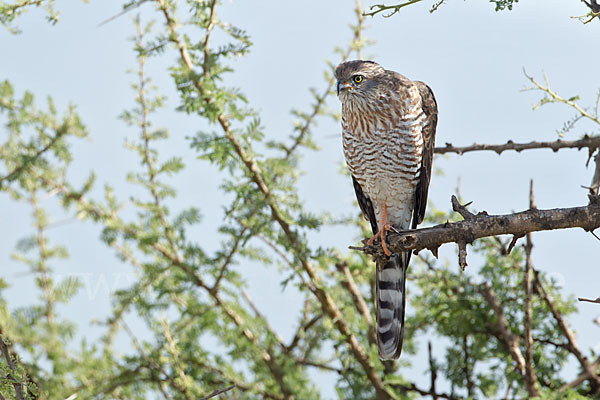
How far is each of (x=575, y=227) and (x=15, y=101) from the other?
12.0ft

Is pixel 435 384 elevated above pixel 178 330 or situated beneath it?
situated beneath

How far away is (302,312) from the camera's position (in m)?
5.14

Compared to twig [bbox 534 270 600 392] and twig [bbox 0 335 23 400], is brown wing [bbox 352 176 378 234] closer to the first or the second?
twig [bbox 534 270 600 392]

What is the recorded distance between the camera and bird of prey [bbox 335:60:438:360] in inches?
151

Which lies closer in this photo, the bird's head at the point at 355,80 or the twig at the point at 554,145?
the twig at the point at 554,145

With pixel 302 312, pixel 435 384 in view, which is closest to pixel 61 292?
pixel 302 312

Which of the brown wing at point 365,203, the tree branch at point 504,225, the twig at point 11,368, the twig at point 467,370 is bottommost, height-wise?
the twig at point 11,368

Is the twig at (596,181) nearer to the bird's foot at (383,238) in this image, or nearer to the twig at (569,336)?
the bird's foot at (383,238)

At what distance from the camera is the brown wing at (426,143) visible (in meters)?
3.86

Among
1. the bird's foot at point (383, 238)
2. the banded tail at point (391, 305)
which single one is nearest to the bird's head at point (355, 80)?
the bird's foot at point (383, 238)

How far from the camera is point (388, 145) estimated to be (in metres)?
3.83

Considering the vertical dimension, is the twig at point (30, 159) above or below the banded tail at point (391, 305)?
above

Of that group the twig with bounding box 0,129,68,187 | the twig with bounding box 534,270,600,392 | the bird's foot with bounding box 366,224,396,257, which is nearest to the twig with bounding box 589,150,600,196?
the bird's foot with bounding box 366,224,396,257

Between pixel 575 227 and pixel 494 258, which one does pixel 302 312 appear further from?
pixel 575 227
